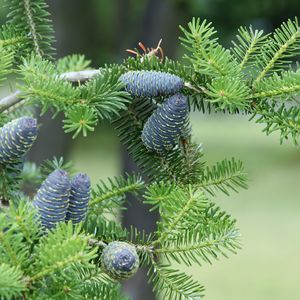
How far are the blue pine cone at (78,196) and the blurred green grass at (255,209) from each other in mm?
1951

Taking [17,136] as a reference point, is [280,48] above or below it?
above

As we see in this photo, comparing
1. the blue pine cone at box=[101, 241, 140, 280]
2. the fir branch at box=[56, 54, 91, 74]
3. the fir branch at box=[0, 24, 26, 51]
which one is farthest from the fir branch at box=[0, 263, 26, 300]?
the fir branch at box=[56, 54, 91, 74]

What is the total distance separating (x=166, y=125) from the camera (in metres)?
0.76

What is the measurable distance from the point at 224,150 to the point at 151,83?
11.6 m

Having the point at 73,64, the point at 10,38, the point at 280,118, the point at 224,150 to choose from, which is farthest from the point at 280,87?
the point at 224,150

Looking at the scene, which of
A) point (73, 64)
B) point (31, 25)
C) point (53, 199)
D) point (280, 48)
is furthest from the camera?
point (73, 64)

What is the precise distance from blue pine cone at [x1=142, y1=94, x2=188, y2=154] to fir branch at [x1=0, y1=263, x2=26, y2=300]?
0.24 meters

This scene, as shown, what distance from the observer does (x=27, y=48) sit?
2.91ft

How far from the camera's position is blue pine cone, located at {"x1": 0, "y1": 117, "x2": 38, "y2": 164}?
70 cm

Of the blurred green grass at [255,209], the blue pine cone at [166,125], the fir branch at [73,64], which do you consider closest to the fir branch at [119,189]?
the blue pine cone at [166,125]

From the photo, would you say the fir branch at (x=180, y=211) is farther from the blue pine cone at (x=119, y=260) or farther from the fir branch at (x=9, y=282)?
the fir branch at (x=9, y=282)

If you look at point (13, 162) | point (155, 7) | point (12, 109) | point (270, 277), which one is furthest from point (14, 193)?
point (270, 277)

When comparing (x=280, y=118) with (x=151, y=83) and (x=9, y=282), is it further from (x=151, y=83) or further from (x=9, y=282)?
(x=9, y=282)

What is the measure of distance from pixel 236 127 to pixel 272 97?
15.3 m
